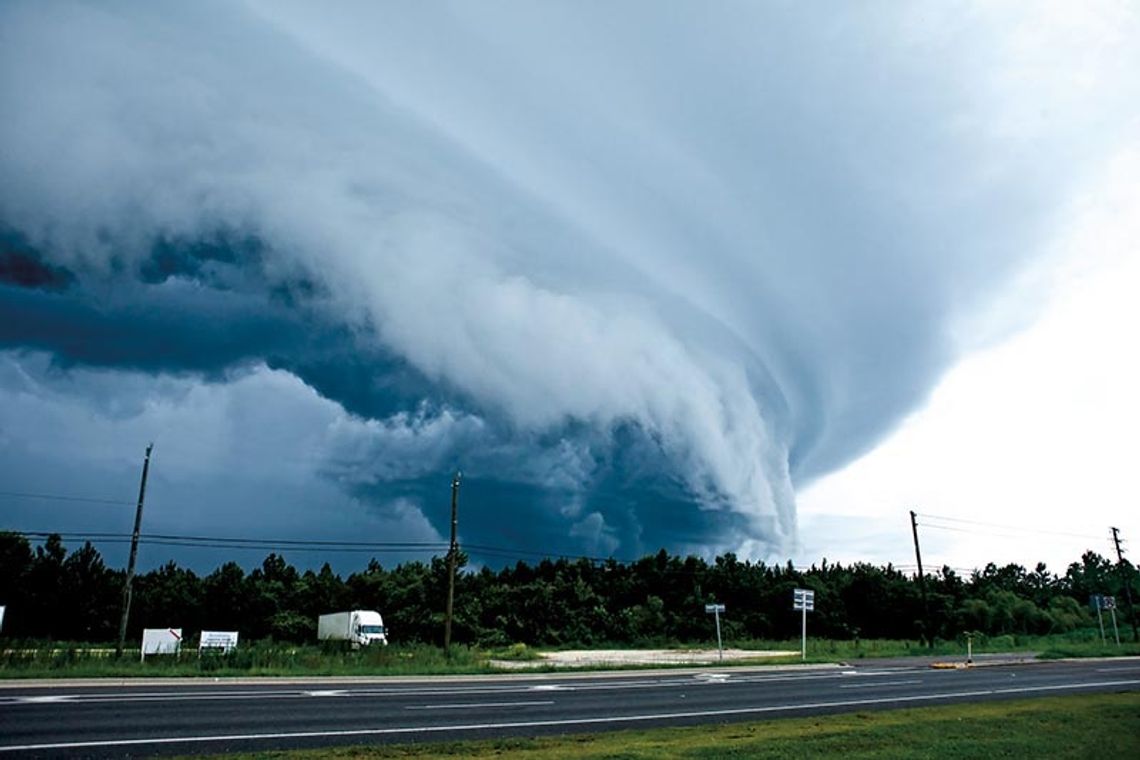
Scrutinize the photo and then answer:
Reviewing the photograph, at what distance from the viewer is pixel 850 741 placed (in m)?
13.6

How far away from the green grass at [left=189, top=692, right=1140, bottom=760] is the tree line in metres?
66.2

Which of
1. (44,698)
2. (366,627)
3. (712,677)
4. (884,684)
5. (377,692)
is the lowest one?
(712,677)

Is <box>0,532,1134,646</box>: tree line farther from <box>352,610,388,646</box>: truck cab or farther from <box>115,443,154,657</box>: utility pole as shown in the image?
<box>115,443,154,657</box>: utility pole

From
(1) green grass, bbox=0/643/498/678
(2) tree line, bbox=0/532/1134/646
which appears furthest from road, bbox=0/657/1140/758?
(2) tree line, bbox=0/532/1134/646

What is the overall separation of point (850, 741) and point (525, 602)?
7917 centimetres

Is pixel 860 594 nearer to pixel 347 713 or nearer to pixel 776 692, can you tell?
pixel 776 692

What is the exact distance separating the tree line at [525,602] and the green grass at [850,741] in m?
66.2

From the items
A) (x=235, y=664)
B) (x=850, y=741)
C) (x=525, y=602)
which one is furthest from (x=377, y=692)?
(x=525, y=602)

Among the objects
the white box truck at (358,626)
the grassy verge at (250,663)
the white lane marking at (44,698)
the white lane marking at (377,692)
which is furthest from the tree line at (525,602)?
the white lane marking at (44,698)

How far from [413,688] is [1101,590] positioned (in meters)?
164

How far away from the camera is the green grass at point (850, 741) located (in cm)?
1196

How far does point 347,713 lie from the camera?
17.0 metres

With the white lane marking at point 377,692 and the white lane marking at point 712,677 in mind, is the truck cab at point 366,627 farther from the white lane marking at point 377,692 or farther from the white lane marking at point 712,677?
the white lane marking at point 377,692

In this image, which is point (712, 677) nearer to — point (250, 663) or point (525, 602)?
point (250, 663)
